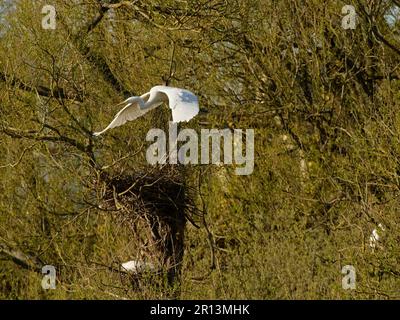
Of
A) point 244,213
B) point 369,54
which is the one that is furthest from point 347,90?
point 244,213

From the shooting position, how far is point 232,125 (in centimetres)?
1281

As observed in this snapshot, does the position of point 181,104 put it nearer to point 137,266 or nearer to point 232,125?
point 137,266

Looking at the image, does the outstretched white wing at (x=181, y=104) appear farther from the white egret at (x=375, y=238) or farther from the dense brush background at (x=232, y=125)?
the white egret at (x=375, y=238)

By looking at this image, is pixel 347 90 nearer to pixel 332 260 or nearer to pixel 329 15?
pixel 329 15

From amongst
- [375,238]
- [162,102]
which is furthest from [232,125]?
[162,102]

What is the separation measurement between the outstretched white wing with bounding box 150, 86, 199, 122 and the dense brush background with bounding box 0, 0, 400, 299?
1410 millimetres

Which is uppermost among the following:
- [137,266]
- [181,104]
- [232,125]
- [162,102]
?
[232,125]

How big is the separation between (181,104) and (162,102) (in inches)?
21.5

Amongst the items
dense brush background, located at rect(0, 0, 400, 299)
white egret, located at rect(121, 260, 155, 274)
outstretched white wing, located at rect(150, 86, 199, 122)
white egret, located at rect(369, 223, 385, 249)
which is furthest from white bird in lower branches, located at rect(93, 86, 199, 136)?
white egret, located at rect(369, 223, 385, 249)

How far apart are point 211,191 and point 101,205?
3.79 meters

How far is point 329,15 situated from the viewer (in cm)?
1238

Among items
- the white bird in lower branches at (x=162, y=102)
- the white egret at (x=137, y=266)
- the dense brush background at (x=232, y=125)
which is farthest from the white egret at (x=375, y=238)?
the white bird in lower branches at (x=162, y=102)

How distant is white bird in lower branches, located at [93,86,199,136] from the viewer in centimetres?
858

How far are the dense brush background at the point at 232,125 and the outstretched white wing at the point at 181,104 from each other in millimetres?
1410
